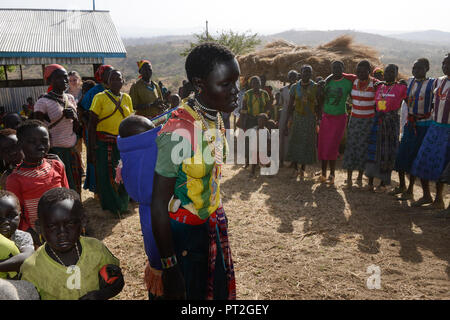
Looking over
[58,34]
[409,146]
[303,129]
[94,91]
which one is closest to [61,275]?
[94,91]

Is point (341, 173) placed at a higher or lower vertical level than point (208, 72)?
lower

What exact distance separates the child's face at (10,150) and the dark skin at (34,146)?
276mm

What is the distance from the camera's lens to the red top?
9.56 feet

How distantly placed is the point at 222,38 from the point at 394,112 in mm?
22047

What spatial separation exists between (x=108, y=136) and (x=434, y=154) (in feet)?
16.1

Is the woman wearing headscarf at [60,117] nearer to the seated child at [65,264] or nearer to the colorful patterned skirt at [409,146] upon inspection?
the seated child at [65,264]

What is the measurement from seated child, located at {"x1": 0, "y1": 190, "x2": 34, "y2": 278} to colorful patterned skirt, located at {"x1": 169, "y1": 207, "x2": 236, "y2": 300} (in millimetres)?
1086

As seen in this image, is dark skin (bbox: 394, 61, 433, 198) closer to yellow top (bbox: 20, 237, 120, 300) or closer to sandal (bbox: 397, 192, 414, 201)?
sandal (bbox: 397, 192, 414, 201)

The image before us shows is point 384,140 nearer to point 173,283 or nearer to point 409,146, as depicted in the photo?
point 409,146

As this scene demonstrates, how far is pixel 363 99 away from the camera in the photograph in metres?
6.25

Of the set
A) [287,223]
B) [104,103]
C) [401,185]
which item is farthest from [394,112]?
[104,103]
